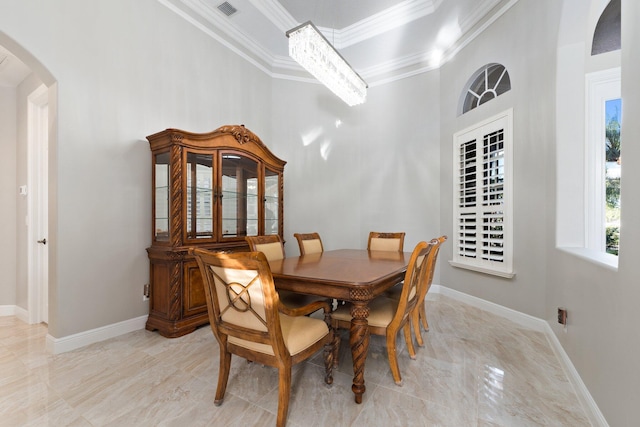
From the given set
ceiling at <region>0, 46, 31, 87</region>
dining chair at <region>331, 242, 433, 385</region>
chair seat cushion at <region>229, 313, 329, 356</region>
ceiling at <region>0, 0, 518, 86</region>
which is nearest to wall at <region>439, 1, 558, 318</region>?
ceiling at <region>0, 0, 518, 86</region>

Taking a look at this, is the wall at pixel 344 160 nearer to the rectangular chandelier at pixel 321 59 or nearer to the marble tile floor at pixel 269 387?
the rectangular chandelier at pixel 321 59

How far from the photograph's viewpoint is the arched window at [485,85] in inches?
125

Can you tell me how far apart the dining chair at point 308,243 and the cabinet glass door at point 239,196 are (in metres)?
0.68

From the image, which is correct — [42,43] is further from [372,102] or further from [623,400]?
[623,400]

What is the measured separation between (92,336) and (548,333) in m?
3.99

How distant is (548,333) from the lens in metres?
2.46

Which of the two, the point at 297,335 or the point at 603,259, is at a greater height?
the point at 603,259

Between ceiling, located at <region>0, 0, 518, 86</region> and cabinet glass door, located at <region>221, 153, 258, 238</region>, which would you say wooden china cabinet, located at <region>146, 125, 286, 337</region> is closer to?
cabinet glass door, located at <region>221, 153, 258, 238</region>

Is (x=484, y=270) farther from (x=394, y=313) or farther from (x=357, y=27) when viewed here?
Result: (x=357, y=27)

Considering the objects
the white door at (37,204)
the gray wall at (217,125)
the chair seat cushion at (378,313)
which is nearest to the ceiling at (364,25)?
the gray wall at (217,125)

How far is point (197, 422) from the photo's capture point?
1.44 m

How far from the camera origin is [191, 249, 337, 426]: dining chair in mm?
1276

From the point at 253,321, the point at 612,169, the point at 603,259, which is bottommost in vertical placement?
the point at 253,321

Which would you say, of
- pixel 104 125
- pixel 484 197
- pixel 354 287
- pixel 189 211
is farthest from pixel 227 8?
pixel 484 197
